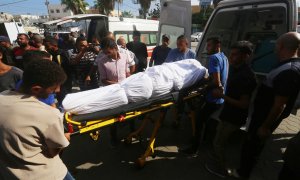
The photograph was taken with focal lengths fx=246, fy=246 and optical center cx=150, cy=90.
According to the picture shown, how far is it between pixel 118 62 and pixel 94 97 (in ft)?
4.71

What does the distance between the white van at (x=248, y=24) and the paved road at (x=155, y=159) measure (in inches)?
60.7

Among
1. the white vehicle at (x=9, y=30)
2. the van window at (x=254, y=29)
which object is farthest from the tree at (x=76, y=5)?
the van window at (x=254, y=29)

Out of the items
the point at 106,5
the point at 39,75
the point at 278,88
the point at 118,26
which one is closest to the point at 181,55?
the point at 278,88

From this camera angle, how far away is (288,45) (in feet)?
8.11

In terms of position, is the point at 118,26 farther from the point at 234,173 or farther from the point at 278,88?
the point at 278,88

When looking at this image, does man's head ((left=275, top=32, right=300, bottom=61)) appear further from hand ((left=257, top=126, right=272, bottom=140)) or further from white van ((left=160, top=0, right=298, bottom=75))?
white van ((left=160, top=0, right=298, bottom=75))

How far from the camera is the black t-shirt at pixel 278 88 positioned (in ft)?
7.83

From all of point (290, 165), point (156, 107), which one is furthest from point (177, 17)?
point (290, 165)

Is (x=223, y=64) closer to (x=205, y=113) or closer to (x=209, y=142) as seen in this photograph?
(x=205, y=113)

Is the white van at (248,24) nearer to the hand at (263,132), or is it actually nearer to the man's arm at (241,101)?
the man's arm at (241,101)

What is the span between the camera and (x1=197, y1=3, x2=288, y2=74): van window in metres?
4.60

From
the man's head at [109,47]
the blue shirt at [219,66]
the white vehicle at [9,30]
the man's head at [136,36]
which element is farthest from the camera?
the white vehicle at [9,30]

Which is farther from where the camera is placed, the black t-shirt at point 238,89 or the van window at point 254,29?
the van window at point 254,29

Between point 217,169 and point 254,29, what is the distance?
333 centimetres
